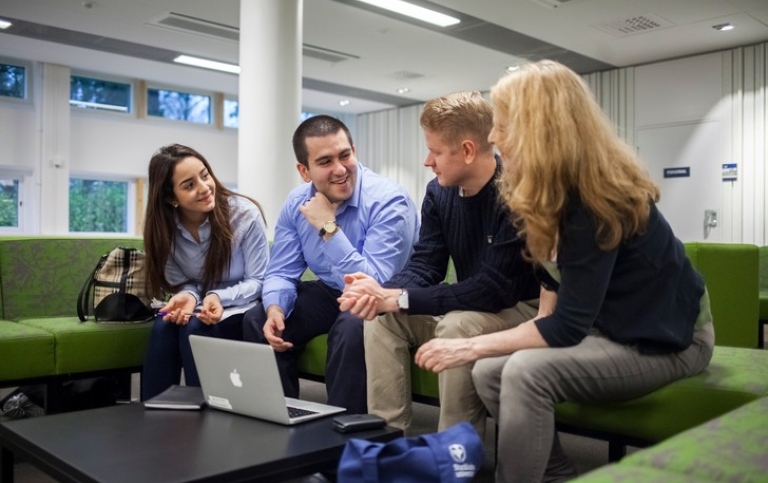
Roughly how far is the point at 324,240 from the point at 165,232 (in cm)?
73

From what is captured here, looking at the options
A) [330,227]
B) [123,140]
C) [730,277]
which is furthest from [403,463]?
[123,140]

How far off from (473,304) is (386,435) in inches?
21.7

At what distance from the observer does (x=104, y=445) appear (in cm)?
154

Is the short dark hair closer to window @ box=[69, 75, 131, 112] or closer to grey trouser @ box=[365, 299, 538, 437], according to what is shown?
grey trouser @ box=[365, 299, 538, 437]

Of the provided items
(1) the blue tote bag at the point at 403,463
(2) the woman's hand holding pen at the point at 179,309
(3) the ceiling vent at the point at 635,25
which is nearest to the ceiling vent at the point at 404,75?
(3) the ceiling vent at the point at 635,25

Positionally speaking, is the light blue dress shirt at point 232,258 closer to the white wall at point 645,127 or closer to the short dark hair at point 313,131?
the short dark hair at point 313,131

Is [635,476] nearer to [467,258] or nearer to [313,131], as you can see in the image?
[467,258]

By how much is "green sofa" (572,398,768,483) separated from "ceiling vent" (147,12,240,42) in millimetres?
6532

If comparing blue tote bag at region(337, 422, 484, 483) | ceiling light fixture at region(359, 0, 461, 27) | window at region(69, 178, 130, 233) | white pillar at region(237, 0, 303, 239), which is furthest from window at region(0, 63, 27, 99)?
blue tote bag at region(337, 422, 484, 483)

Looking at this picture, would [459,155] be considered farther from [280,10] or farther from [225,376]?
[280,10]

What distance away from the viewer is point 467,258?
2283 mm

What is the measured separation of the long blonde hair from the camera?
5.16 ft

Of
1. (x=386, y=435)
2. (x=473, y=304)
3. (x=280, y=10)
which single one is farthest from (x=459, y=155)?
(x=280, y=10)

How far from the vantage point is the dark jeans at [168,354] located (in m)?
2.66
